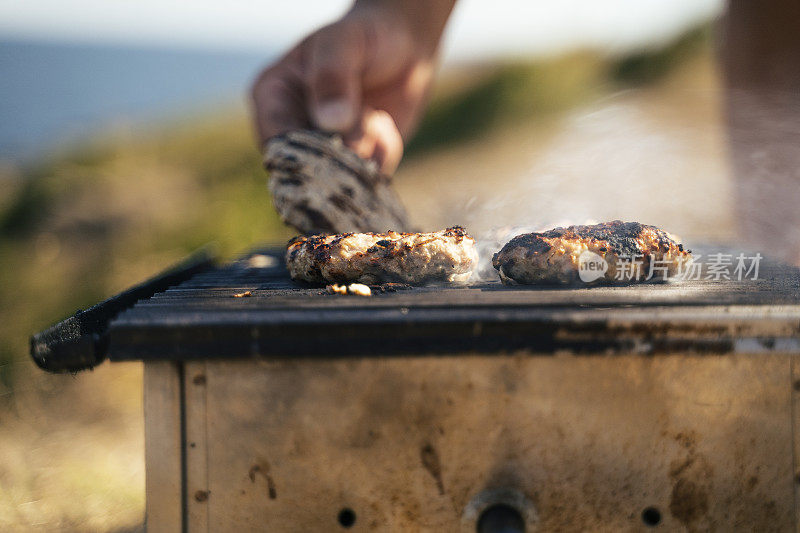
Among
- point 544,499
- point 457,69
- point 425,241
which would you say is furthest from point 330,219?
point 457,69

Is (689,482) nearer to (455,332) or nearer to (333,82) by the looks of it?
(455,332)

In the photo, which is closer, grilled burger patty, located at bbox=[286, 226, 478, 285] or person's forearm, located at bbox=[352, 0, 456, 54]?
grilled burger patty, located at bbox=[286, 226, 478, 285]

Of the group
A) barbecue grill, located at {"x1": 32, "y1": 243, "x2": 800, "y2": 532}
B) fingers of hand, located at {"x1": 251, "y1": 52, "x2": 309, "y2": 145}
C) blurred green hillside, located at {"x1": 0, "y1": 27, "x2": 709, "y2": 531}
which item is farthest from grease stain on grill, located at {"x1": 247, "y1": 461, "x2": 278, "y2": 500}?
fingers of hand, located at {"x1": 251, "y1": 52, "x2": 309, "y2": 145}

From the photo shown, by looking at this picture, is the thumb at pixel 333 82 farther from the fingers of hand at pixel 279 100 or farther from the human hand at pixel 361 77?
the fingers of hand at pixel 279 100

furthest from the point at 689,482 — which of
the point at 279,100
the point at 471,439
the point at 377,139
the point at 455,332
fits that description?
the point at 279,100

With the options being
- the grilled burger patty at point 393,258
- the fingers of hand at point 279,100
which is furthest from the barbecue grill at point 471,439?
the fingers of hand at point 279,100

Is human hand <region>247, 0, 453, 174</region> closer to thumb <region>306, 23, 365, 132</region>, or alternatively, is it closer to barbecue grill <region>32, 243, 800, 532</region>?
thumb <region>306, 23, 365, 132</region>

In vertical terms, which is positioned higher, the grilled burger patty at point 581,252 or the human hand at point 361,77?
the human hand at point 361,77
